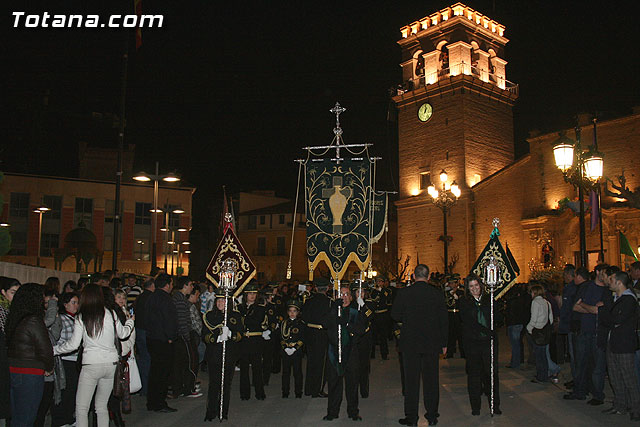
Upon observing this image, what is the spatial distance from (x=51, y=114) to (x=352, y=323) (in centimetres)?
4908

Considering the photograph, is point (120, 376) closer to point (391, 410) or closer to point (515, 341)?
point (391, 410)

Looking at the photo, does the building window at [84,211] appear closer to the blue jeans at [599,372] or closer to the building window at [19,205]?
the building window at [19,205]

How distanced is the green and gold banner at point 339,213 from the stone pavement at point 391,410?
2346 millimetres

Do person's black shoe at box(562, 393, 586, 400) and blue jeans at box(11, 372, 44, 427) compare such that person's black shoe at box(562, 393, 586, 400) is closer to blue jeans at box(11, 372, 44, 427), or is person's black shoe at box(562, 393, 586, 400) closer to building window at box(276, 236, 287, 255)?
blue jeans at box(11, 372, 44, 427)

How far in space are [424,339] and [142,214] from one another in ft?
161

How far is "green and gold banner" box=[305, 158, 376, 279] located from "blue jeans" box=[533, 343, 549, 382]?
13.6ft

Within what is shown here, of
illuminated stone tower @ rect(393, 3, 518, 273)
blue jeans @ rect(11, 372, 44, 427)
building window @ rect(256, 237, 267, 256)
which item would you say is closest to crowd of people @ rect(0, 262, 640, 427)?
blue jeans @ rect(11, 372, 44, 427)

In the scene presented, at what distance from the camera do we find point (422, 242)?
44.7 m

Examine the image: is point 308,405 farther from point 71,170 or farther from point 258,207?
point 258,207

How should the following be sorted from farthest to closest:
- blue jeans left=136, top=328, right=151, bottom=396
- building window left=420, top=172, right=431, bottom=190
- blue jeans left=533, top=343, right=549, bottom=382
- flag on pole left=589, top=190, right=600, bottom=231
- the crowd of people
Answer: building window left=420, top=172, right=431, bottom=190
flag on pole left=589, top=190, right=600, bottom=231
blue jeans left=533, top=343, right=549, bottom=382
blue jeans left=136, top=328, right=151, bottom=396
the crowd of people

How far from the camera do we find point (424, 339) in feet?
28.7

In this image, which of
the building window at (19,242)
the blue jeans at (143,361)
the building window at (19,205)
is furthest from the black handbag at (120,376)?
the building window at (19,205)

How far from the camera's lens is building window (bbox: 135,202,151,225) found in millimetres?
54688

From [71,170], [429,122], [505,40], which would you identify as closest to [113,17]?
[429,122]
